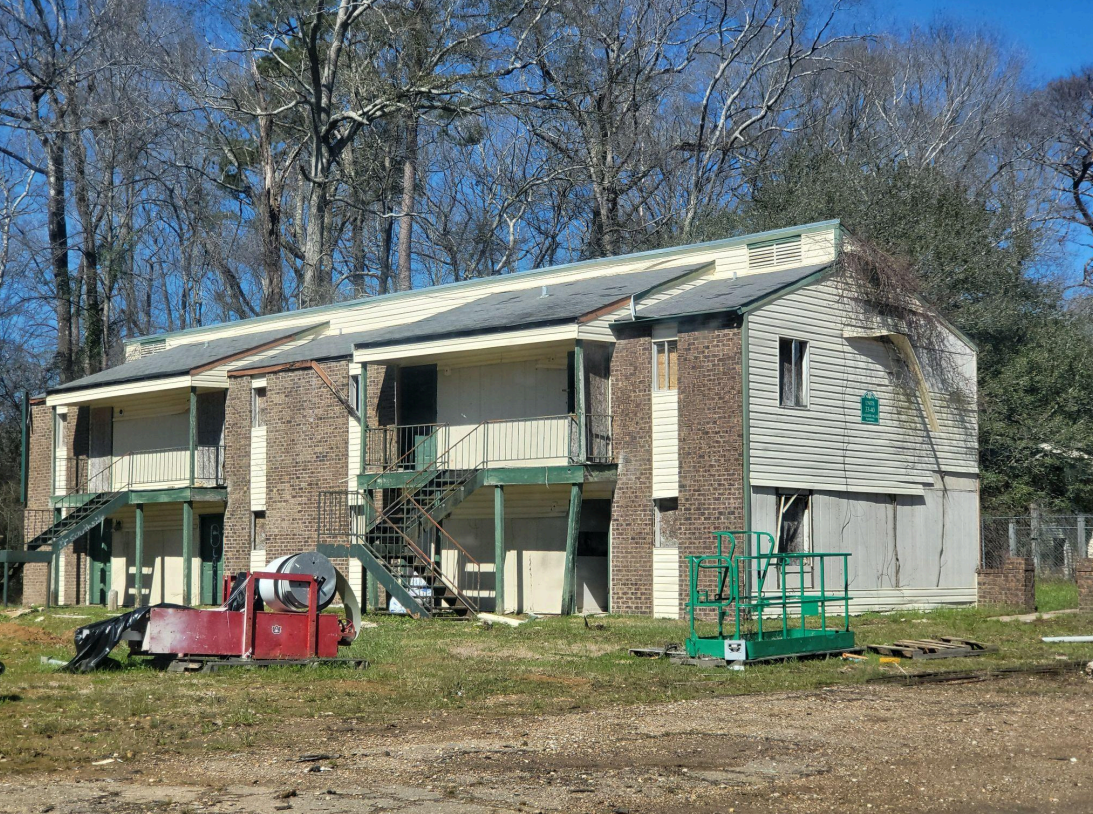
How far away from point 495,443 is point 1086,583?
10729 mm

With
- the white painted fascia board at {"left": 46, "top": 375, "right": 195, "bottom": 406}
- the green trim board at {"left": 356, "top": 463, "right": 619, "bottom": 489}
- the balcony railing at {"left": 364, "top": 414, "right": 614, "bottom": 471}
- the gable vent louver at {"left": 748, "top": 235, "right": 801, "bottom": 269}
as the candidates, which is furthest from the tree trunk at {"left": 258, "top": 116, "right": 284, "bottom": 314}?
the gable vent louver at {"left": 748, "top": 235, "right": 801, "bottom": 269}

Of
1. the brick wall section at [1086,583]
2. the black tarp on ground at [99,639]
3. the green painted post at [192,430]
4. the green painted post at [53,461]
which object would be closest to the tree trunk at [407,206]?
the green painted post at [53,461]

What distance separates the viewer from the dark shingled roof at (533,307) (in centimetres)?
2414

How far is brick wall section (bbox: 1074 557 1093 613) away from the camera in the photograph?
22.6 m

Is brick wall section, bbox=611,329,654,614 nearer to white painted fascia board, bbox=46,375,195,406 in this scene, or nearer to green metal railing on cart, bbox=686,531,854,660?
green metal railing on cart, bbox=686,531,854,660

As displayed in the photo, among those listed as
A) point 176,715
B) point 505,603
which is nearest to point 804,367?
point 505,603

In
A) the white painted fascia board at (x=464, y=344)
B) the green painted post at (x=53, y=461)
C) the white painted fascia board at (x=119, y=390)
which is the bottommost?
the green painted post at (x=53, y=461)

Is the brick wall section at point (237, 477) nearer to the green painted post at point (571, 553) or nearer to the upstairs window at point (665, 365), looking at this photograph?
the green painted post at point (571, 553)

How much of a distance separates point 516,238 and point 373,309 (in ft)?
56.6

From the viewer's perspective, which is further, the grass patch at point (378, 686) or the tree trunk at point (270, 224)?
the tree trunk at point (270, 224)

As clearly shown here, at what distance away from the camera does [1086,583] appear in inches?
894

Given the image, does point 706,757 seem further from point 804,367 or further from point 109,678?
point 804,367

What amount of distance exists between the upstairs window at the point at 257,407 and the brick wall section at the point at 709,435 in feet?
36.0

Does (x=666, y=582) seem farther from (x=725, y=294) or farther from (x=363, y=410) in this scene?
(x=363, y=410)
